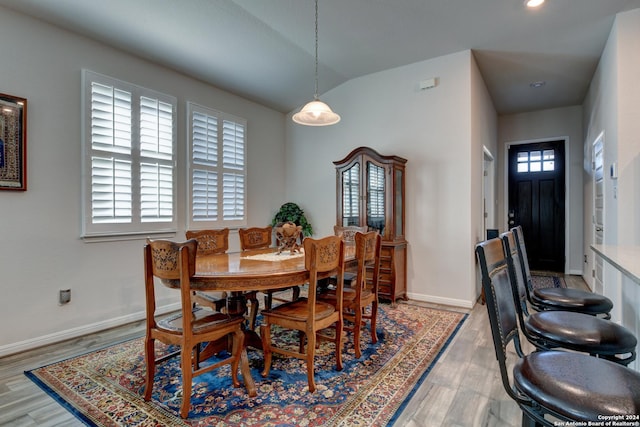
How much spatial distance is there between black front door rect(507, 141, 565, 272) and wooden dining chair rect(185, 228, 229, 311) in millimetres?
5491

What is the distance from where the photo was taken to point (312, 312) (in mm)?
2092

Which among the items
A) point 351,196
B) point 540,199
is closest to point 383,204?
point 351,196

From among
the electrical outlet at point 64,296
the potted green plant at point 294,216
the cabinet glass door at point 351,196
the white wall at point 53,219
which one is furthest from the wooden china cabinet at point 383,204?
the electrical outlet at point 64,296

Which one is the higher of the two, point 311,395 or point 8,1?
point 8,1

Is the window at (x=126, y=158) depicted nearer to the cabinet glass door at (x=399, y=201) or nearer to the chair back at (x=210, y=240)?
the chair back at (x=210, y=240)

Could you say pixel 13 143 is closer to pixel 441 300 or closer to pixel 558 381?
pixel 558 381

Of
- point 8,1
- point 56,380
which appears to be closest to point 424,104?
point 8,1

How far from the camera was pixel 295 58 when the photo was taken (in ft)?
13.5

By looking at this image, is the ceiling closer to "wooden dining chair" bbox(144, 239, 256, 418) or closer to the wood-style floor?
"wooden dining chair" bbox(144, 239, 256, 418)

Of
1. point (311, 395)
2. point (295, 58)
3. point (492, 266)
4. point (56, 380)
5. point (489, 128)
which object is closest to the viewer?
point (492, 266)

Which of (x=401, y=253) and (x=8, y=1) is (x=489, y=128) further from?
(x=8, y=1)

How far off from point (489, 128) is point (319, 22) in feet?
10.7

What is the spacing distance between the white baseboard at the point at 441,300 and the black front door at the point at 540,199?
10.3 ft

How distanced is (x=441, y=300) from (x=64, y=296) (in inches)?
155
